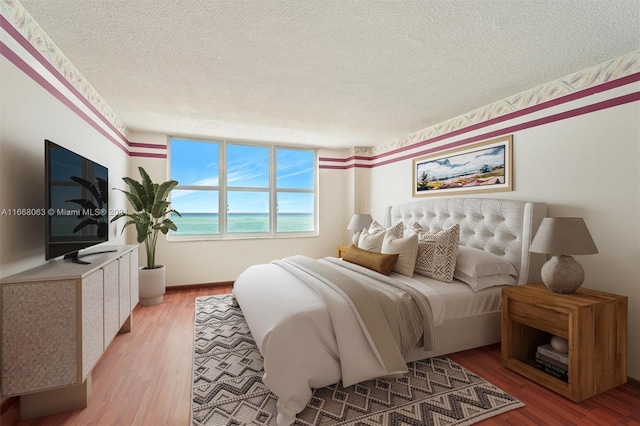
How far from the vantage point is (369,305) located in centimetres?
199

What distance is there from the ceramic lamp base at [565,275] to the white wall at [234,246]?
3.54m

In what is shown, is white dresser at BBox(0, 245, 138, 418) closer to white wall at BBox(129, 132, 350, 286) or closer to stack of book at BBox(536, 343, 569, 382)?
white wall at BBox(129, 132, 350, 286)

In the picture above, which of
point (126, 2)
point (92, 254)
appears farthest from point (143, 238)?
point (126, 2)

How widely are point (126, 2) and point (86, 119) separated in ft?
5.06

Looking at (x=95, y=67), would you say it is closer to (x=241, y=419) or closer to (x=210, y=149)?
(x=210, y=149)

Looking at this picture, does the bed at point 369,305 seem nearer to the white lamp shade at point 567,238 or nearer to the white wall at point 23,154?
the white lamp shade at point 567,238

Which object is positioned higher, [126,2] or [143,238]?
[126,2]

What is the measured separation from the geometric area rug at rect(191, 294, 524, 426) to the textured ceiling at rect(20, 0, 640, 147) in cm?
232

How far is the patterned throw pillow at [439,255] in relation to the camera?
2.61m

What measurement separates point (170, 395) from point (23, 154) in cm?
180

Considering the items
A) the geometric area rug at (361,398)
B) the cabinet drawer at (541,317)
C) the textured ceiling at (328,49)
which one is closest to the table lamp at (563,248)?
the cabinet drawer at (541,317)

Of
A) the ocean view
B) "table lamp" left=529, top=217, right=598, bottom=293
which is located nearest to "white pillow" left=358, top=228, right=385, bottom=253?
"table lamp" left=529, top=217, right=598, bottom=293

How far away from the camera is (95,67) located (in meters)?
2.31

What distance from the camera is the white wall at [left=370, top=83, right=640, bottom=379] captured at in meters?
2.04
